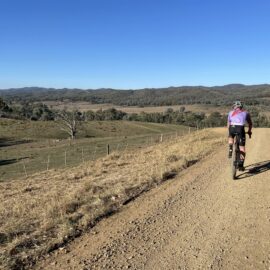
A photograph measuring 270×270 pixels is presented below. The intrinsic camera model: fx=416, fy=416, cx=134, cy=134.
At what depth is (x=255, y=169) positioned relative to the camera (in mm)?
12156

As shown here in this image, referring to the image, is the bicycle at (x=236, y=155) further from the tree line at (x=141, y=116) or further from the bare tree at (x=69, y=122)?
the tree line at (x=141, y=116)

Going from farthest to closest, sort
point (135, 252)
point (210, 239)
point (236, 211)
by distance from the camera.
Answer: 1. point (236, 211)
2. point (210, 239)
3. point (135, 252)

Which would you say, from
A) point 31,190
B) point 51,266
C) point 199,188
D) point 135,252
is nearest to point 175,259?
point 135,252

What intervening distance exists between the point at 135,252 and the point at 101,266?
621 mm

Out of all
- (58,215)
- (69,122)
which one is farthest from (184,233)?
(69,122)

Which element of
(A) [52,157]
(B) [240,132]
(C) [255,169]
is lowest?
(A) [52,157]

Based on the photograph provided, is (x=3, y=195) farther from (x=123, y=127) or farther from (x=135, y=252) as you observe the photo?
(x=123, y=127)

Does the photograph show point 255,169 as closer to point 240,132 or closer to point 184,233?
point 240,132

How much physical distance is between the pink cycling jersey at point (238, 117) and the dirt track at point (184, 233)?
5.55 ft

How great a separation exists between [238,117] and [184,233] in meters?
5.23

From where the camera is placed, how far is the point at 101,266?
529cm

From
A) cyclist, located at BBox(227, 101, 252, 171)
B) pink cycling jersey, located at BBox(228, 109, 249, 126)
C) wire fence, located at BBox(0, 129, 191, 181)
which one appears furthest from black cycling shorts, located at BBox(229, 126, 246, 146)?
wire fence, located at BBox(0, 129, 191, 181)

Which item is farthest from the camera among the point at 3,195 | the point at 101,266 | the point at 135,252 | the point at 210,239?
the point at 3,195

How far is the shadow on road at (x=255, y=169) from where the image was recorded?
11227mm
